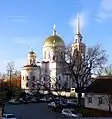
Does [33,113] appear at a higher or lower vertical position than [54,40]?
lower

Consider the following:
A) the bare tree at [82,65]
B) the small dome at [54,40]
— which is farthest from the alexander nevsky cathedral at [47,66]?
the bare tree at [82,65]

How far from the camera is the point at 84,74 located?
53.8 metres

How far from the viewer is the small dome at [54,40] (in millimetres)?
97938

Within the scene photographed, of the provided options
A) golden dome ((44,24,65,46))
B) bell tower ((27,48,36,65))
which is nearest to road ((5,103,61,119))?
golden dome ((44,24,65,46))

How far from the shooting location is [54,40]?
98.2m

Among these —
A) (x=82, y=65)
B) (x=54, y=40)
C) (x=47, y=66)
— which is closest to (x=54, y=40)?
(x=54, y=40)

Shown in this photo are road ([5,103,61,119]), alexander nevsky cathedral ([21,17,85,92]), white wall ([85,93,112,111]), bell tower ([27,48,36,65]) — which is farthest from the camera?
bell tower ([27,48,36,65])

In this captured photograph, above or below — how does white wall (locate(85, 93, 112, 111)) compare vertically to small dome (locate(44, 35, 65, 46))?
below

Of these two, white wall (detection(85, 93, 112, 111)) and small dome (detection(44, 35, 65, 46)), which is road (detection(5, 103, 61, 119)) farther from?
small dome (detection(44, 35, 65, 46))

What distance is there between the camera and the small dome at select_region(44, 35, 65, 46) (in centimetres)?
9794

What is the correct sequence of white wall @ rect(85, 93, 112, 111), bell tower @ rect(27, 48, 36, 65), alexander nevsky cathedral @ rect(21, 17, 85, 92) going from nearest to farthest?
white wall @ rect(85, 93, 112, 111) < alexander nevsky cathedral @ rect(21, 17, 85, 92) < bell tower @ rect(27, 48, 36, 65)

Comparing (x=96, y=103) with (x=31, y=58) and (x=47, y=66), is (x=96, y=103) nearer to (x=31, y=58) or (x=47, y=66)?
(x=47, y=66)

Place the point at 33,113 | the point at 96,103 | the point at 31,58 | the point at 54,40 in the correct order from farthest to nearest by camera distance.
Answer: the point at 31,58 → the point at 54,40 → the point at 96,103 → the point at 33,113

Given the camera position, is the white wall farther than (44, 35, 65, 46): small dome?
No
